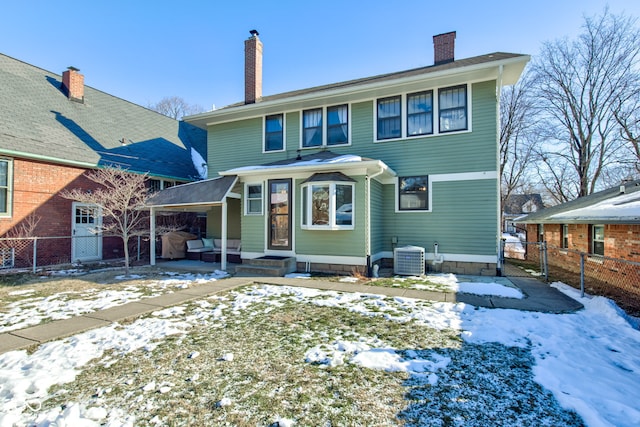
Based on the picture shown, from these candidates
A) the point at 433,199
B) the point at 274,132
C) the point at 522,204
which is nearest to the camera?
the point at 433,199

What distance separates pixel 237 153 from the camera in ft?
41.0

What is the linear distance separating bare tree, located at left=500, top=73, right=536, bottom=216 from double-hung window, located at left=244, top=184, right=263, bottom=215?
19.1 m

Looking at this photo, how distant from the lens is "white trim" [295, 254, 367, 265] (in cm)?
880

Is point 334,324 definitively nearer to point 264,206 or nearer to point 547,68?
point 264,206

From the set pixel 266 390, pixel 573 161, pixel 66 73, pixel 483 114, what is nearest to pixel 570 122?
pixel 573 161

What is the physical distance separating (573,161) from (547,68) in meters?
6.23

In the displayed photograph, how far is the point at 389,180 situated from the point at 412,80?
3.03 meters

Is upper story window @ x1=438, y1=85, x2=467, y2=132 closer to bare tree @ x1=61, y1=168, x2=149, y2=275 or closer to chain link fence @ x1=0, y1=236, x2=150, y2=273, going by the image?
bare tree @ x1=61, y1=168, x2=149, y2=275

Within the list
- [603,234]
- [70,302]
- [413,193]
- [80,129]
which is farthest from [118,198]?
[603,234]

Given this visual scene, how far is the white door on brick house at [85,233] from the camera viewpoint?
11133 millimetres

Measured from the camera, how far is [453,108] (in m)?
9.58

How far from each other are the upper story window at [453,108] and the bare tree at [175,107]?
1058 inches

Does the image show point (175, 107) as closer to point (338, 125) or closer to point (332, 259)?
point (338, 125)

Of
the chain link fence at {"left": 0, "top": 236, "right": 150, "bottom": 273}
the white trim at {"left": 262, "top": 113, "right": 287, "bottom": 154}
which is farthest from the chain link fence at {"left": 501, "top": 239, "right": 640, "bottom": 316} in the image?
the chain link fence at {"left": 0, "top": 236, "right": 150, "bottom": 273}
